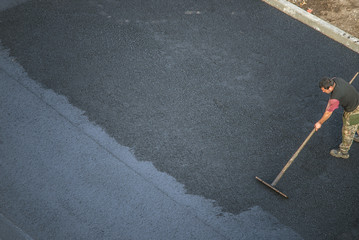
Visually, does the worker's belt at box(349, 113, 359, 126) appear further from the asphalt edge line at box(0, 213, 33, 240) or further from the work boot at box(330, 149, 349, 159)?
the asphalt edge line at box(0, 213, 33, 240)

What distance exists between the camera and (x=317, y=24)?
25.9 feet

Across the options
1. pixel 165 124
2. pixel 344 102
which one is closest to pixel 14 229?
pixel 165 124

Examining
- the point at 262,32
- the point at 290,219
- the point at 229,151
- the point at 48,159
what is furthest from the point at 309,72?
the point at 48,159

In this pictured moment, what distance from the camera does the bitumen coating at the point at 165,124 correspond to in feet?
15.2

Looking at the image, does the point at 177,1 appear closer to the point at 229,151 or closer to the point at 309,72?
the point at 309,72

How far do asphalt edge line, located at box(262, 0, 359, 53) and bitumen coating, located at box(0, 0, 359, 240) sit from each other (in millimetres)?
213

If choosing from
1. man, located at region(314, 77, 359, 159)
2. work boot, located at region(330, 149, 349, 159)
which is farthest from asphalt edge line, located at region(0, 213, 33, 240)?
work boot, located at region(330, 149, 349, 159)

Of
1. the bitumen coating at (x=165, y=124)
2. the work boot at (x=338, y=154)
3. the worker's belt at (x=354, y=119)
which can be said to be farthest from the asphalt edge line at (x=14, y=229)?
the worker's belt at (x=354, y=119)

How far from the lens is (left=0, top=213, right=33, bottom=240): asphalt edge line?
4.27m

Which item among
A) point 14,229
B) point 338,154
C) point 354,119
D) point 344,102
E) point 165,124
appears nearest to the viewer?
point 14,229

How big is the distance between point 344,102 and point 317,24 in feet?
12.0

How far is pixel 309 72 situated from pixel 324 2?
2910 mm

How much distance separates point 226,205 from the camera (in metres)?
4.84

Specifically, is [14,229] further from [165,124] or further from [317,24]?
[317,24]
